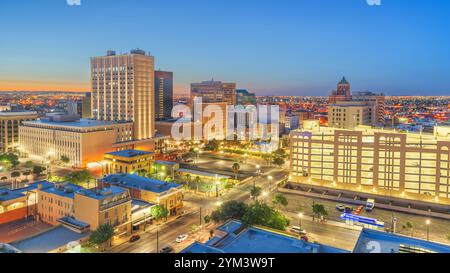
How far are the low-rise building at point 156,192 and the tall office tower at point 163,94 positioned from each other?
105ft

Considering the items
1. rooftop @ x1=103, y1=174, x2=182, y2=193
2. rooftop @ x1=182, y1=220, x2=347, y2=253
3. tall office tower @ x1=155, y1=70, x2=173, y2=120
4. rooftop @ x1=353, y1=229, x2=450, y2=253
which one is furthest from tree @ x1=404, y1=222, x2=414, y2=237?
tall office tower @ x1=155, y1=70, x2=173, y2=120

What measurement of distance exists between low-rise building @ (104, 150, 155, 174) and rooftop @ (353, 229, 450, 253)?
14.2 m

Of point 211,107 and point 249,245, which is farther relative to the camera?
point 211,107

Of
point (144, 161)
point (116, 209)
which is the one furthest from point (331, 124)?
Answer: point (116, 209)

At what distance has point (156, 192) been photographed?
12.5m

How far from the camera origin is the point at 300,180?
16641mm

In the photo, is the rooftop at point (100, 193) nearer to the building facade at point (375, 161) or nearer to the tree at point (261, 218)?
the tree at point (261, 218)

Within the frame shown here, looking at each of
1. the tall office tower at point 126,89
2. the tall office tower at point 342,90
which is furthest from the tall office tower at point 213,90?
the tall office tower at point 126,89

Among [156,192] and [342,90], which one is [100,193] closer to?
[156,192]

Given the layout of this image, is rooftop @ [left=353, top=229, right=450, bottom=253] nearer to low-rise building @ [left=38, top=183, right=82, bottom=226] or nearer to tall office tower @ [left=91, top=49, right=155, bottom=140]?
low-rise building @ [left=38, top=183, right=82, bottom=226]

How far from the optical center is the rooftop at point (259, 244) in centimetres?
629

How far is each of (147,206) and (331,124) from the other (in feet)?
64.5
